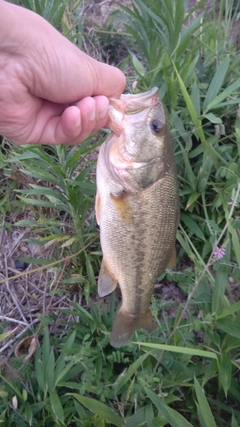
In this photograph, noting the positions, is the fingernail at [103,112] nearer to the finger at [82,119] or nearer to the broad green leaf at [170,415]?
the finger at [82,119]

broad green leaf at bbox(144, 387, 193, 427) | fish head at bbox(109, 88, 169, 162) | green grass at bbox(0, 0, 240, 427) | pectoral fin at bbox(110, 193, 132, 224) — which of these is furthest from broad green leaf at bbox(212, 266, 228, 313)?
fish head at bbox(109, 88, 169, 162)

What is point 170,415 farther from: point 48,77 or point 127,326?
point 48,77

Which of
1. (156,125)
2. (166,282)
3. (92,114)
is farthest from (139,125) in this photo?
(166,282)

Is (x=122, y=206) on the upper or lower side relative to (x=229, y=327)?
upper

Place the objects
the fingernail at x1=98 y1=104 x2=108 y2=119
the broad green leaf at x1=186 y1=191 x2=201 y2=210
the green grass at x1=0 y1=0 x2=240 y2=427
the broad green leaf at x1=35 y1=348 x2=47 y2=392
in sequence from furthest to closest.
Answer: the broad green leaf at x1=186 y1=191 x2=201 y2=210 < the broad green leaf at x1=35 y1=348 x2=47 y2=392 < the green grass at x1=0 y1=0 x2=240 y2=427 < the fingernail at x1=98 y1=104 x2=108 y2=119

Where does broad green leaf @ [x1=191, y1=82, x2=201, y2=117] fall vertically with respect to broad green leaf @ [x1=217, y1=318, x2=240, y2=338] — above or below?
above

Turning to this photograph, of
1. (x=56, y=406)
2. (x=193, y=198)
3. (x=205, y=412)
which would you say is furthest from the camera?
(x=193, y=198)

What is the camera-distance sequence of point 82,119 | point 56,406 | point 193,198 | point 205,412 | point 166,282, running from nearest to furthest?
point 205,412 < point 82,119 < point 56,406 < point 193,198 < point 166,282

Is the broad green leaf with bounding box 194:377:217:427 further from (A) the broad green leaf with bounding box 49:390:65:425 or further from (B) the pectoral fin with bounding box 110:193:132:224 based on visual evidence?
(B) the pectoral fin with bounding box 110:193:132:224
